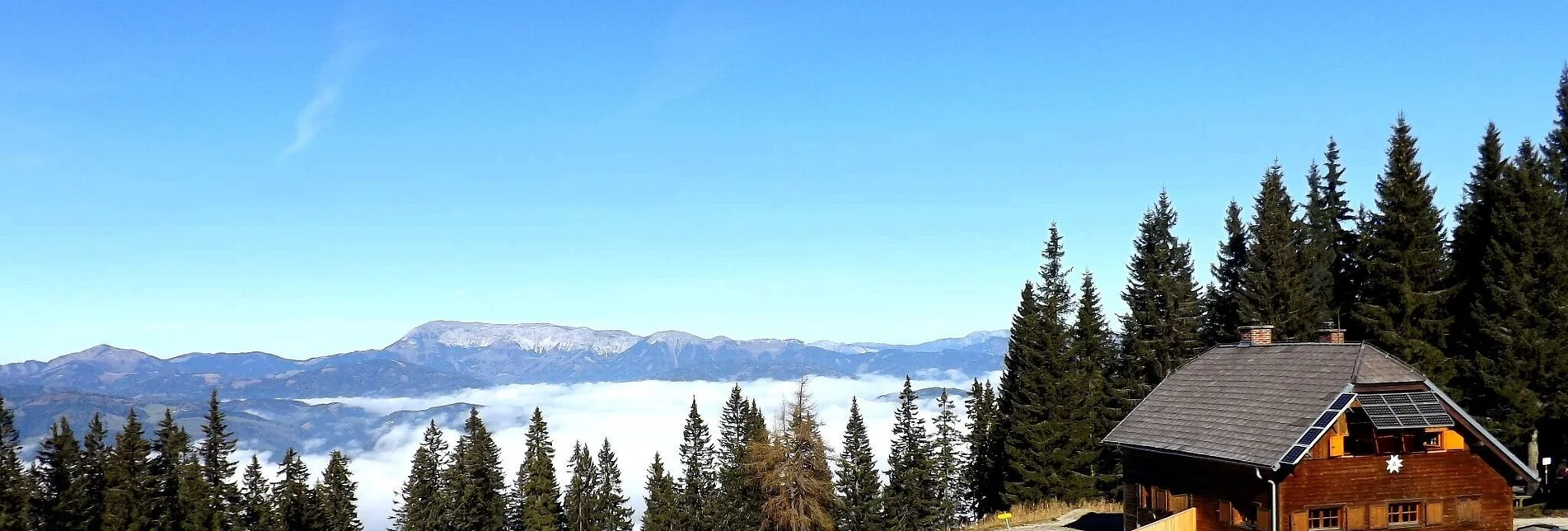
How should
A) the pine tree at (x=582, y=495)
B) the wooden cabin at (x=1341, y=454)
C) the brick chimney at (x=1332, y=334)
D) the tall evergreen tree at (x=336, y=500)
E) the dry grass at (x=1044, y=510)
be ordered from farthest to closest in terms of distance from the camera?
the pine tree at (x=582, y=495) < the tall evergreen tree at (x=336, y=500) < the dry grass at (x=1044, y=510) < the brick chimney at (x=1332, y=334) < the wooden cabin at (x=1341, y=454)

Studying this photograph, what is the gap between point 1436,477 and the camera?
109ft

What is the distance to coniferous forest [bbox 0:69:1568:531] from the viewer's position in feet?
141

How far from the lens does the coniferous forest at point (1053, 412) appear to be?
4291 centimetres

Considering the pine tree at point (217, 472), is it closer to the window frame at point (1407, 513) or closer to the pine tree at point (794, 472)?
the pine tree at point (794, 472)

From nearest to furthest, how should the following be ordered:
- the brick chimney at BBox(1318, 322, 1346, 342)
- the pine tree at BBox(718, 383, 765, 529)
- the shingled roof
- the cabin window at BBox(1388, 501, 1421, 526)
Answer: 1. the shingled roof
2. the cabin window at BBox(1388, 501, 1421, 526)
3. the brick chimney at BBox(1318, 322, 1346, 342)
4. the pine tree at BBox(718, 383, 765, 529)

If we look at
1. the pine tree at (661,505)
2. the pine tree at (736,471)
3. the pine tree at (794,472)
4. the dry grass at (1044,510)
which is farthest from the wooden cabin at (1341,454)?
the pine tree at (661,505)

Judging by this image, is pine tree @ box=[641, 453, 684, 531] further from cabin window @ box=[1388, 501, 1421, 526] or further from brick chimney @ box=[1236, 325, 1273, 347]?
cabin window @ box=[1388, 501, 1421, 526]

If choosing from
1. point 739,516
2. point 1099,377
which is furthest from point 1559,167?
point 739,516

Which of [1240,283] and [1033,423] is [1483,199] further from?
[1033,423]

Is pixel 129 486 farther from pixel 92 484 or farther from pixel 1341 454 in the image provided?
pixel 1341 454

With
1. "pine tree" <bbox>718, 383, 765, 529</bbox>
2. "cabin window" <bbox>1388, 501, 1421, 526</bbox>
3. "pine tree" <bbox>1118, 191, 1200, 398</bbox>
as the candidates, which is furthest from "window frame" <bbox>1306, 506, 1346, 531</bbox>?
"pine tree" <bbox>718, 383, 765, 529</bbox>

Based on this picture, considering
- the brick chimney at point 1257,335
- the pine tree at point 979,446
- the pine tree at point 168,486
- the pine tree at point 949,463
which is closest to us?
the brick chimney at point 1257,335

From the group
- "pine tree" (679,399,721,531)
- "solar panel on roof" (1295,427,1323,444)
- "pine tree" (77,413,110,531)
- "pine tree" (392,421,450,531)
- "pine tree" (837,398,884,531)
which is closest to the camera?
"solar panel on roof" (1295,427,1323,444)

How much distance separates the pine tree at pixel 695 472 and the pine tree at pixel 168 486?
1904 inches
